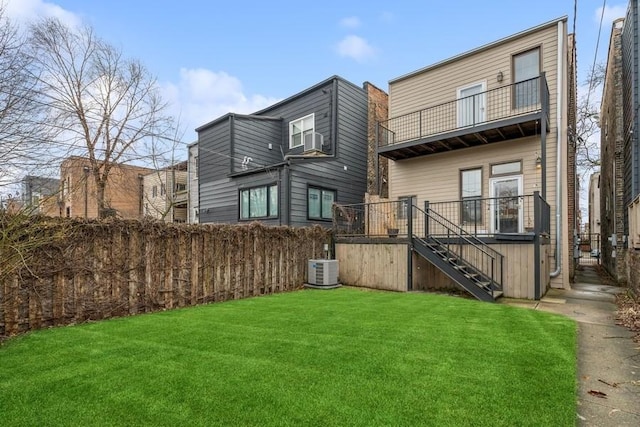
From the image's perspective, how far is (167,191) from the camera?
20.7m

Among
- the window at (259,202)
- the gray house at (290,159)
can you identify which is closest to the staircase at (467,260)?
the gray house at (290,159)

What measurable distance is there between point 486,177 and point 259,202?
786 cm

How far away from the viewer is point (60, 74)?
14.0 metres

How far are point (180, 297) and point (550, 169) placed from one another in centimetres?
971

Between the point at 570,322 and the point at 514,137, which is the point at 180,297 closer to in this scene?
the point at 570,322

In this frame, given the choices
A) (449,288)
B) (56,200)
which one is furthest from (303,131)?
(56,200)

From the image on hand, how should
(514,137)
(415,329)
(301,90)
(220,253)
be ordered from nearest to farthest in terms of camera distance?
(415,329) < (220,253) < (514,137) < (301,90)

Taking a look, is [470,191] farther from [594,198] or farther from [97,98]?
[594,198]

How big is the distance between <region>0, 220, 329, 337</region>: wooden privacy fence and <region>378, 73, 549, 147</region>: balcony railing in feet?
19.0

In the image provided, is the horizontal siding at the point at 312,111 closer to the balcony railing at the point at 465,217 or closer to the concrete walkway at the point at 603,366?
the balcony railing at the point at 465,217

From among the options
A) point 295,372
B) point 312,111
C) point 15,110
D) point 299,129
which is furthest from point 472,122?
point 15,110

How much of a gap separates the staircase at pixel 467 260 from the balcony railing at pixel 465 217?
1.07 feet

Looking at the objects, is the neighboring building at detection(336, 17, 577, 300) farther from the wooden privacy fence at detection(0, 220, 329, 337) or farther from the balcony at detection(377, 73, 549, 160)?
the wooden privacy fence at detection(0, 220, 329, 337)

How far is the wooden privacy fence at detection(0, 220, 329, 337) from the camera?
534cm
